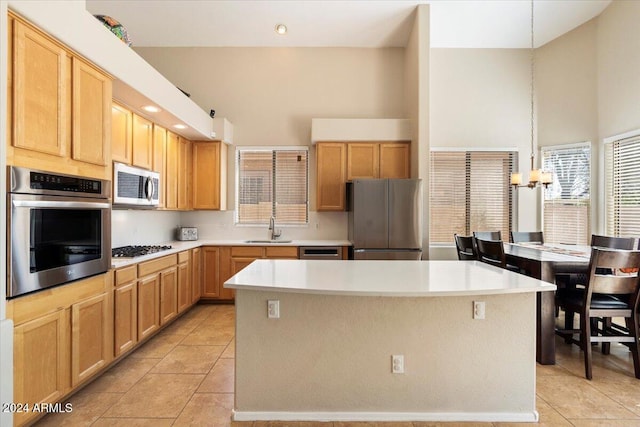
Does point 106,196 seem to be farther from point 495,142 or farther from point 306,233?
point 495,142

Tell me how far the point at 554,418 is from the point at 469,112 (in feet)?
13.8

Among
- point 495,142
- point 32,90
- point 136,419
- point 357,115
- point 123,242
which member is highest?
point 357,115

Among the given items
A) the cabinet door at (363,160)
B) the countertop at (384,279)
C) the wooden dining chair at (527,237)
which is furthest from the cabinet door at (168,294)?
the wooden dining chair at (527,237)

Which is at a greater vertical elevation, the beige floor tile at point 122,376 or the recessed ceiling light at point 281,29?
the recessed ceiling light at point 281,29

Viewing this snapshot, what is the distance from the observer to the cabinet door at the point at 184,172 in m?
4.48

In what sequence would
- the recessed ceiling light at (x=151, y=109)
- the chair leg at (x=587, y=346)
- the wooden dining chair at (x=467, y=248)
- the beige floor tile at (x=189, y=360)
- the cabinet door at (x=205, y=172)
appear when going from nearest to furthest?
the chair leg at (x=587, y=346) → the beige floor tile at (x=189, y=360) → the recessed ceiling light at (x=151, y=109) → the wooden dining chair at (x=467, y=248) → the cabinet door at (x=205, y=172)

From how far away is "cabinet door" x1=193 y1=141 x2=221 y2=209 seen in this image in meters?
4.81

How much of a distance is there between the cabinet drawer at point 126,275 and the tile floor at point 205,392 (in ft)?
2.39

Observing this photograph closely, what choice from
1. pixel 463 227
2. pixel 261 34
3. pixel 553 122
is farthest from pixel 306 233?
pixel 553 122

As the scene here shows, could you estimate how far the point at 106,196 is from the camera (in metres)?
2.46

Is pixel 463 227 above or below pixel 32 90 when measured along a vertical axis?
below

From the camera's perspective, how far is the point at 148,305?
316 centimetres

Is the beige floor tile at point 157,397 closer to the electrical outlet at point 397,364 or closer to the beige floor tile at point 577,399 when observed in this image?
the electrical outlet at point 397,364

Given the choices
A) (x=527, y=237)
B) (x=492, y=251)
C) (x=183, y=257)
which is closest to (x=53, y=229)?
(x=183, y=257)
